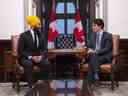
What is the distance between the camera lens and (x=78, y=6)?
9.32 metres

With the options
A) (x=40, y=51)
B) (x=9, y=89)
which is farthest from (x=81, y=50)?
(x=9, y=89)

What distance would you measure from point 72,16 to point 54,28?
1.86 ft

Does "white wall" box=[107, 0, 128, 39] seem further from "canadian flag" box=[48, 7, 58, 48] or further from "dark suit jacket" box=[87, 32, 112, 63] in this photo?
"canadian flag" box=[48, 7, 58, 48]

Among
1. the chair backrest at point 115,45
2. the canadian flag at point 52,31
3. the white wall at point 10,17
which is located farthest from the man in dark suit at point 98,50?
the white wall at point 10,17

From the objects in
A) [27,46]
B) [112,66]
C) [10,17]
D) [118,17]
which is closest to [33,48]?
[27,46]

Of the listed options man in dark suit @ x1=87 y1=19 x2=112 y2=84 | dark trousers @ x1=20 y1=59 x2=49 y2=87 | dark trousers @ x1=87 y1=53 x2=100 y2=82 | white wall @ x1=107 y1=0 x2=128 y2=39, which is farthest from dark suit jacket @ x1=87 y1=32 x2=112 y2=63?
white wall @ x1=107 y1=0 x2=128 y2=39

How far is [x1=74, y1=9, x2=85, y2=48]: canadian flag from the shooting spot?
28.8ft

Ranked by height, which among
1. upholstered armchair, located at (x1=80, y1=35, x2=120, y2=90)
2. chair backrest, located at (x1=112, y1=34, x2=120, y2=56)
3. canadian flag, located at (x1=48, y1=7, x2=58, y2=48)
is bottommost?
upholstered armchair, located at (x1=80, y1=35, x2=120, y2=90)

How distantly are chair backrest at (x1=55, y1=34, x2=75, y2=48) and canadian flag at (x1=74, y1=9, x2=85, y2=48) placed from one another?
0.78 feet

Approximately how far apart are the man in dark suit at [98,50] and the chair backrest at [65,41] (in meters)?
1.44

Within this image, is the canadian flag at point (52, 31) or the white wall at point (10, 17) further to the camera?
the canadian flag at point (52, 31)

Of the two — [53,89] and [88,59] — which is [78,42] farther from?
[53,89]

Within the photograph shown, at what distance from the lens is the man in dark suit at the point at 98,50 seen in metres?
7.50

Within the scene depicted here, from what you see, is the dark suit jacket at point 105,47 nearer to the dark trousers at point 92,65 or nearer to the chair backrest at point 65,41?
the dark trousers at point 92,65
